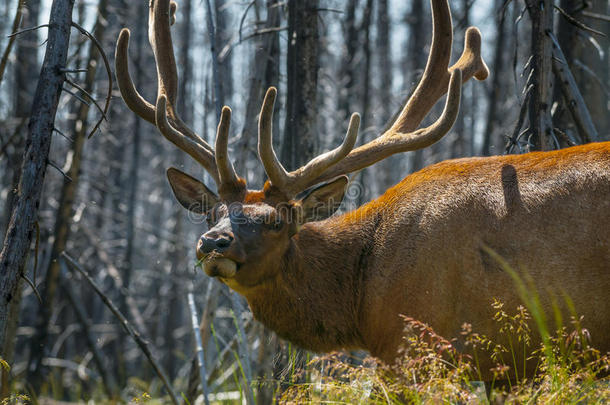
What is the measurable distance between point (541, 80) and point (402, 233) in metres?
2.37

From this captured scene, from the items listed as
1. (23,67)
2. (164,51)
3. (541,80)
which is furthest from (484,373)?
(23,67)

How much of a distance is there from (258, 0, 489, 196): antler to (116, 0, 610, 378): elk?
0.04ft

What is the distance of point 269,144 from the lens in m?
5.27

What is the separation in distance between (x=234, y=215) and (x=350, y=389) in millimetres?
1624

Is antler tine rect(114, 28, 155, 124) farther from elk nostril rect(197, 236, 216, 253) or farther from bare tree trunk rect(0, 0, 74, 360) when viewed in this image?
elk nostril rect(197, 236, 216, 253)

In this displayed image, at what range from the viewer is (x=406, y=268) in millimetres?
4785

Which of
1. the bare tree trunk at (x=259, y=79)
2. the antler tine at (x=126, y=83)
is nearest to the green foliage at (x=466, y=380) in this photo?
the antler tine at (x=126, y=83)

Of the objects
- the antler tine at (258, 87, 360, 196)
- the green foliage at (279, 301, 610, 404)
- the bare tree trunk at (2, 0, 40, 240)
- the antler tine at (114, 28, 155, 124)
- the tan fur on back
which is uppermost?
the bare tree trunk at (2, 0, 40, 240)

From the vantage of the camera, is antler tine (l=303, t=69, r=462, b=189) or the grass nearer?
the grass

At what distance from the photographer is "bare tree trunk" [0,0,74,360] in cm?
468

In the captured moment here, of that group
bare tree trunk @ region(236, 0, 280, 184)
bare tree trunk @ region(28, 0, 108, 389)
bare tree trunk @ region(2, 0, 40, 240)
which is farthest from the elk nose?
bare tree trunk @ region(2, 0, 40, 240)

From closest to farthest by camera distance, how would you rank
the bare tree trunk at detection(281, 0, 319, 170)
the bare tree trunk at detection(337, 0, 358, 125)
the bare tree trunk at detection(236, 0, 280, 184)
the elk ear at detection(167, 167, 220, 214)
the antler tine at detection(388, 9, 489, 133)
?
the elk ear at detection(167, 167, 220, 214), the antler tine at detection(388, 9, 489, 133), the bare tree trunk at detection(281, 0, 319, 170), the bare tree trunk at detection(236, 0, 280, 184), the bare tree trunk at detection(337, 0, 358, 125)

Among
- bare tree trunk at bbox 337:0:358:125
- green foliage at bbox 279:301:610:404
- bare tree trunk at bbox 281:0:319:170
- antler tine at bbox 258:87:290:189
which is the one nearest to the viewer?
green foliage at bbox 279:301:610:404

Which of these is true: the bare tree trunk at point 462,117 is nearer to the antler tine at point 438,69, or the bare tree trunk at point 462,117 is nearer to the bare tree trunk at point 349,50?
the antler tine at point 438,69
